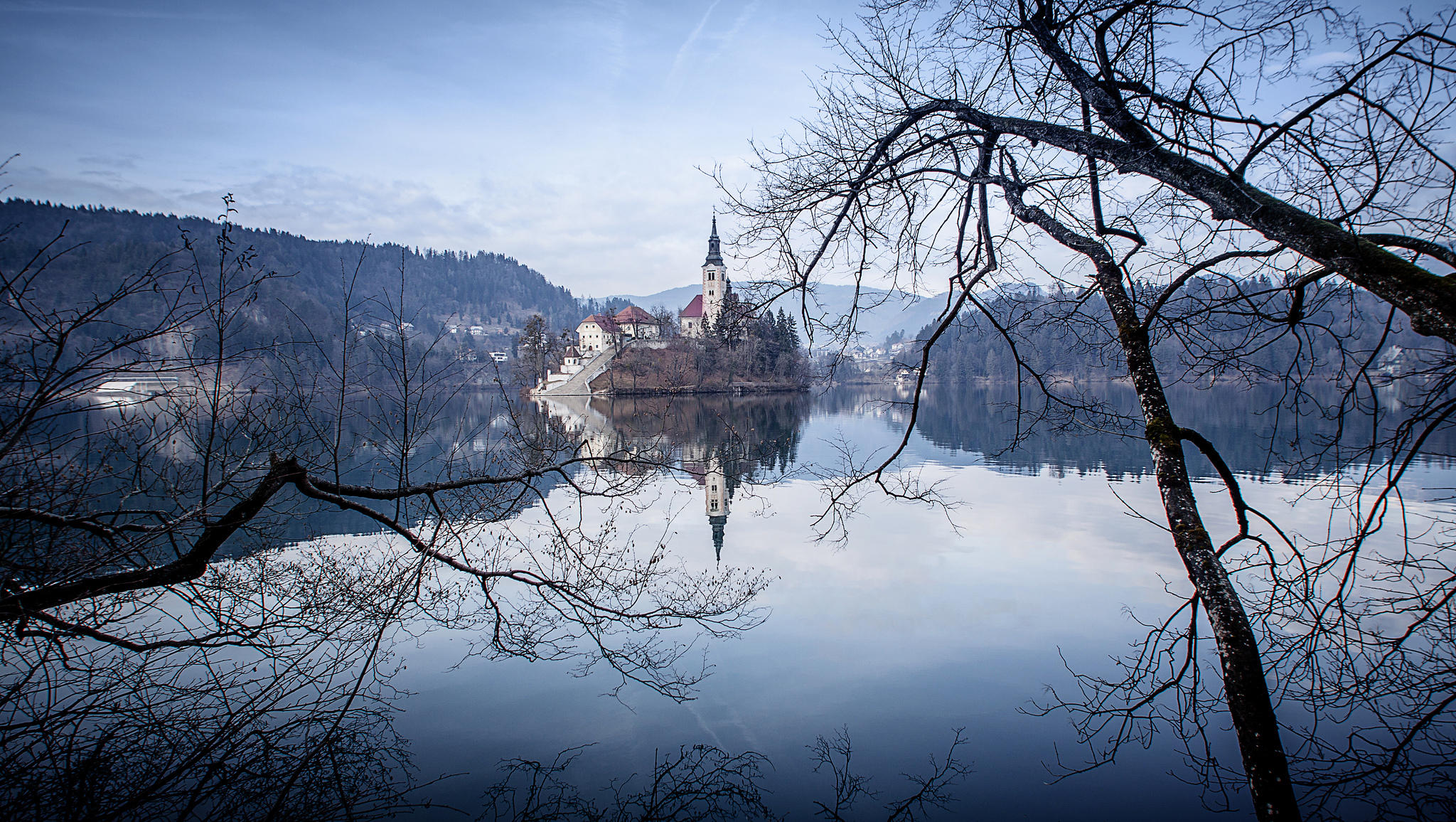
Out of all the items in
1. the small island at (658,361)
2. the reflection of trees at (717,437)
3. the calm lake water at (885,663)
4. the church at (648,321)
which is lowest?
the calm lake water at (885,663)

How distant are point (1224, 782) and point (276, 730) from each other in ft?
23.4

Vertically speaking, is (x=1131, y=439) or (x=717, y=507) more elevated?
(x=1131, y=439)

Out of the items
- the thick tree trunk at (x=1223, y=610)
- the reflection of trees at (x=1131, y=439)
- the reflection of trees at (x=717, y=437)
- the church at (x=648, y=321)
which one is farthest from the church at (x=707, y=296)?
the thick tree trunk at (x=1223, y=610)

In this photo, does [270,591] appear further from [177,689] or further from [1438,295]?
[1438,295]

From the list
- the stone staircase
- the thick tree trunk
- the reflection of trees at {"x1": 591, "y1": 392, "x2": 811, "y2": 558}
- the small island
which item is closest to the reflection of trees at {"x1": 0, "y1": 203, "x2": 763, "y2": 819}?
the reflection of trees at {"x1": 591, "y1": 392, "x2": 811, "y2": 558}

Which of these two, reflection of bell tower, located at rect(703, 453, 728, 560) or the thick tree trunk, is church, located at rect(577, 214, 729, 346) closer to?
A: reflection of bell tower, located at rect(703, 453, 728, 560)

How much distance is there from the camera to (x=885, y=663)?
286 inches

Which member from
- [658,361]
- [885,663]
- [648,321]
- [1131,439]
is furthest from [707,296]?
[885,663]

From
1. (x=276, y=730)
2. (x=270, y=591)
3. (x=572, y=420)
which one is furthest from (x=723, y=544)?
(x=572, y=420)

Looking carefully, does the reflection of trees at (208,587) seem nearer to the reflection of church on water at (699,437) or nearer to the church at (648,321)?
the reflection of church on water at (699,437)

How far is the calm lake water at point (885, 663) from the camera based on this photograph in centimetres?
523

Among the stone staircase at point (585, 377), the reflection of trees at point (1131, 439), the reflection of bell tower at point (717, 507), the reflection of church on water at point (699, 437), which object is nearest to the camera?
the reflection of church on water at point (699, 437)

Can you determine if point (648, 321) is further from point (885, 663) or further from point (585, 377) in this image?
point (885, 663)

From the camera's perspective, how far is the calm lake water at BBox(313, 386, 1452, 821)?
523 centimetres
